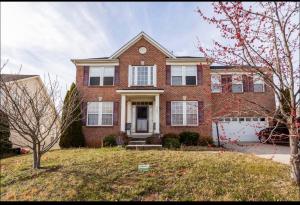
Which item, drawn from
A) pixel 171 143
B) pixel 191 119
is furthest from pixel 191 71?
pixel 171 143

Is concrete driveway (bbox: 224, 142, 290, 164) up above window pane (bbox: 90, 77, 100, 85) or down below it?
below

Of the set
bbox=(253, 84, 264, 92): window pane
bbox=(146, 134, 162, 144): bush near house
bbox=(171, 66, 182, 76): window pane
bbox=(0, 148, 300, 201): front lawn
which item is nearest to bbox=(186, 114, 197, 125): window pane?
bbox=(146, 134, 162, 144): bush near house

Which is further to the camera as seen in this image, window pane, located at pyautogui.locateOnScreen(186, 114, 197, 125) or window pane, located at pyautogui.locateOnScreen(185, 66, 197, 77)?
window pane, located at pyautogui.locateOnScreen(185, 66, 197, 77)

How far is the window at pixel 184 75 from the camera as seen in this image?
18.8 m

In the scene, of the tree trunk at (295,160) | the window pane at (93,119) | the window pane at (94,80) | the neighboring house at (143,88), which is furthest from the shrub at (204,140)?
the tree trunk at (295,160)

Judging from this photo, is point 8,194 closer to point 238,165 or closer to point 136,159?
point 136,159

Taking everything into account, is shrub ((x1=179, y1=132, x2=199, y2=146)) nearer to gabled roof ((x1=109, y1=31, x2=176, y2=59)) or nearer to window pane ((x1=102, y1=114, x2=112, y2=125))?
window pane ((x1=102, y1=114, x2=112, y2=125))

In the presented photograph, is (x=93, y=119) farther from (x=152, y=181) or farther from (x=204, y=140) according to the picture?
(x=152, y=181)

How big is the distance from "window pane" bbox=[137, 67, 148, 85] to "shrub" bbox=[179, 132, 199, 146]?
4.71 m

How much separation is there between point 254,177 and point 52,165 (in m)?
7.34

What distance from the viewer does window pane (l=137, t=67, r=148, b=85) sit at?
18750 millimetres

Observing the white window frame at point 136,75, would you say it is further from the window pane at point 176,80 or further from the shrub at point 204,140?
the shrub at point 204,140

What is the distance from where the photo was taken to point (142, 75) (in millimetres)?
18859

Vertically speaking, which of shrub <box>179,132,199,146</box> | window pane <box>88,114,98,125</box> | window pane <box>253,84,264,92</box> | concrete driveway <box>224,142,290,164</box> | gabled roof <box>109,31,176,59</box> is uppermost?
gabled roof <box>109,31,176,59</box>
